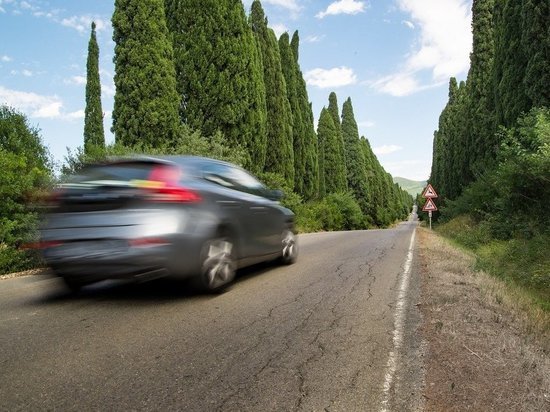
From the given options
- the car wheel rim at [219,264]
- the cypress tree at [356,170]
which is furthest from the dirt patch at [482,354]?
the cypress tree at [356,170]

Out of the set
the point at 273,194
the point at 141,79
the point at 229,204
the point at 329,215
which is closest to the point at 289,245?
the point at 273,194

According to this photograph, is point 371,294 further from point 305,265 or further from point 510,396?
point 510,396

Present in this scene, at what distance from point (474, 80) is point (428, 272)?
24122 millimetres

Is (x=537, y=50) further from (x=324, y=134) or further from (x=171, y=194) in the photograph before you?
(x=324, y=134)

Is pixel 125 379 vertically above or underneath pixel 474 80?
underneath

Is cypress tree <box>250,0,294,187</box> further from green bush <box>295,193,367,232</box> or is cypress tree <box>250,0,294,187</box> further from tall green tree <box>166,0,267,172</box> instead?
tall green tree <box>166,0,267,172</box>

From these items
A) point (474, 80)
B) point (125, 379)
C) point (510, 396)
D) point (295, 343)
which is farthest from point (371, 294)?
point (474, 80)

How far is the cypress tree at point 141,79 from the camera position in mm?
16656

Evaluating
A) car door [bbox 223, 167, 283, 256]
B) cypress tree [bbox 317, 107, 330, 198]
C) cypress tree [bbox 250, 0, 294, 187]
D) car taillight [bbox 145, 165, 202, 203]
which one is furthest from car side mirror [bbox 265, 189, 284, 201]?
cypress tree [bbox 317, 107, 330, 198]

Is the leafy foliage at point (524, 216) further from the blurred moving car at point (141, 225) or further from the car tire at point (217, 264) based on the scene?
the blurred moving car at point (141, 225)

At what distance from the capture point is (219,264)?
538 centimetres

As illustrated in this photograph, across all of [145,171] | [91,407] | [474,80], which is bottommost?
[91,407]

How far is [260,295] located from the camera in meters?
5.52

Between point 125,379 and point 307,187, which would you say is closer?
point 125,379
